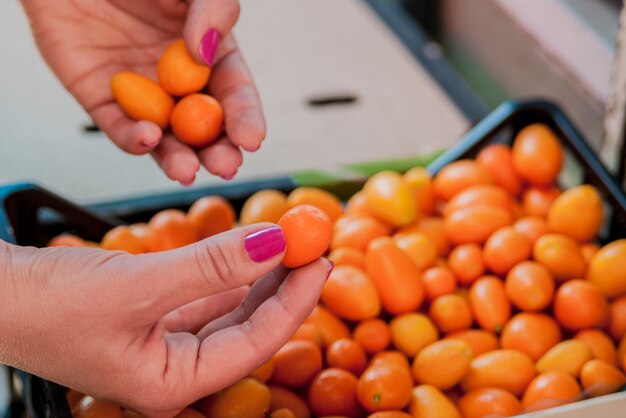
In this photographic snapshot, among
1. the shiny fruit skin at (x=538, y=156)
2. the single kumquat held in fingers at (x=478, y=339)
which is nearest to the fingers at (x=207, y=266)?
the single kumquat held in fingers at (x=478, y=339)

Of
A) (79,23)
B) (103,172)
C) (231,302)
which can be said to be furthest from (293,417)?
(103,172)

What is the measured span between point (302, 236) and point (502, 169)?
1.83 feet

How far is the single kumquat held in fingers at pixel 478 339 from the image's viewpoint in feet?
3.05

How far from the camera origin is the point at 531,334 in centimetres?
92

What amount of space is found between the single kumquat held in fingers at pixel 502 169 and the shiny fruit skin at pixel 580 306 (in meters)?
0.25

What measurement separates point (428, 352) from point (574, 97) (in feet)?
3.11

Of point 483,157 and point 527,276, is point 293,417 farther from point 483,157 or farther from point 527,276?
point 483,157

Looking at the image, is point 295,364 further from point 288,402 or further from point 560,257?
point 560,257

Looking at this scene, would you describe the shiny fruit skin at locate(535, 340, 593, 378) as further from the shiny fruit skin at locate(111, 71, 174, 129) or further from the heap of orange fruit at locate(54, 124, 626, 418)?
the shiny fruit skin at locate(111, 71, 174, 129)

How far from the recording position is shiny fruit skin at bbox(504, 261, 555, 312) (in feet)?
3.08

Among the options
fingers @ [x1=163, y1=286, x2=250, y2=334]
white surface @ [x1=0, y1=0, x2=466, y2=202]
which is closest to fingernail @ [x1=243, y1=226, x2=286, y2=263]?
fingers @ [x1=163, y1=286, x2=250, y2=334]

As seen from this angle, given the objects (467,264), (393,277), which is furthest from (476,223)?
(393,277)

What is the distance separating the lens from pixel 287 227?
690 mm

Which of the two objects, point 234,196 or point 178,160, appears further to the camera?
point 234,196
